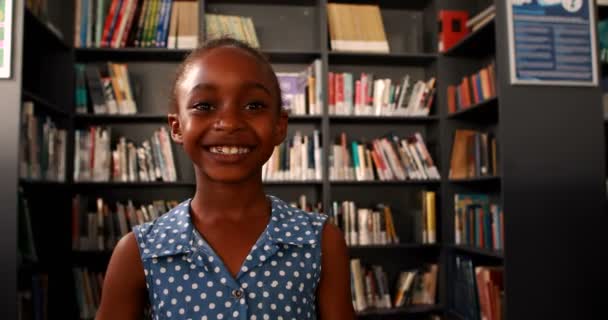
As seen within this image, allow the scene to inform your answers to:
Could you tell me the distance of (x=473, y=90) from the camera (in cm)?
293

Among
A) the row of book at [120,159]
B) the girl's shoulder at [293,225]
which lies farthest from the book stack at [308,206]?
the girl's shoulder at [293,225]

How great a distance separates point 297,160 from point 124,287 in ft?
7.93

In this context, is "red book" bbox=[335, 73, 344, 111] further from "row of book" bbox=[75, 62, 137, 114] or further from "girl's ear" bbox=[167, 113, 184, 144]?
"girl's ear" bbox=[167, 113, 184, 144]

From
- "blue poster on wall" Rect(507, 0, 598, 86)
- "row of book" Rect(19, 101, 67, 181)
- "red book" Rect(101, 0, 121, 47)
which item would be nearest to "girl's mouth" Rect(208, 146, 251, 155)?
"row of book" Rect(19, 101, 67, 181)

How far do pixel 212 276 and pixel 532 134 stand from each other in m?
2.13

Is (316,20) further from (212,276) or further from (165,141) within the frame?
(212,276)

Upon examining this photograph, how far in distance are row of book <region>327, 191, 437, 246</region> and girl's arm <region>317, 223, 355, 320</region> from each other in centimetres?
228

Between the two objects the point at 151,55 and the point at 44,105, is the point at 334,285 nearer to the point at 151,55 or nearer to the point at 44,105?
the point at 44,105

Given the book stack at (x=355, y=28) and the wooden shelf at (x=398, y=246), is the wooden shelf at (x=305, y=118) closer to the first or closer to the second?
the book stack at (x=355, y=28)

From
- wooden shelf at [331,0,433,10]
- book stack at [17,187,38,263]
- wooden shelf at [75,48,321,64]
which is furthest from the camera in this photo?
wooden shelf at [331,0,433,10]

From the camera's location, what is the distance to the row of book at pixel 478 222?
262 cm

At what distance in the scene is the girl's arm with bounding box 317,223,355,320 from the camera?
0.70 m

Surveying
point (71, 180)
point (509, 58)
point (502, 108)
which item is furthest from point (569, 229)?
point (71, 180)

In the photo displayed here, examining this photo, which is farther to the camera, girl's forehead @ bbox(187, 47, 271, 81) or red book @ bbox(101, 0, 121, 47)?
red book @ bbox(101, 0, 121, 47)
